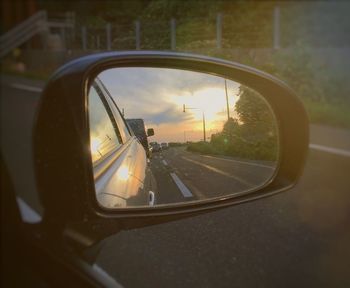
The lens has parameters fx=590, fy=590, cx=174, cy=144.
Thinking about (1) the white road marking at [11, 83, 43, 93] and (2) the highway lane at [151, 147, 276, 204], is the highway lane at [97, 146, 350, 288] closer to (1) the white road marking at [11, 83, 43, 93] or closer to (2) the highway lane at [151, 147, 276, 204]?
(2) the highway lane at [151, 147, 276, 204]

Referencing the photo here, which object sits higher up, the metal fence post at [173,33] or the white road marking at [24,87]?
the white road marking at [24,87]

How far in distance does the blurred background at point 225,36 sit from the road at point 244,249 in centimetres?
92

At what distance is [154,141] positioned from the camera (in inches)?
56.2

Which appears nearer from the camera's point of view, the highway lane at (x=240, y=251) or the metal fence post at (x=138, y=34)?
the metal fence post at (x=138, y=34)

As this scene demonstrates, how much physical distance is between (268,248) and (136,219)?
2.01 m

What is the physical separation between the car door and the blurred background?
38cm

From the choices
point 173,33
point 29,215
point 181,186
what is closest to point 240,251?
point 173,33

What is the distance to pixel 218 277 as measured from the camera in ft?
9.25

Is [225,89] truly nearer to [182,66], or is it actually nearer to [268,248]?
[182,66]

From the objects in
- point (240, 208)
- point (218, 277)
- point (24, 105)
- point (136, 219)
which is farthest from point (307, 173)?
point (24, 105)

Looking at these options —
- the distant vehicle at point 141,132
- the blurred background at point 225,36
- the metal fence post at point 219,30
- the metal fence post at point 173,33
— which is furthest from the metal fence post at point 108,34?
the distant vehicle at point 141,132

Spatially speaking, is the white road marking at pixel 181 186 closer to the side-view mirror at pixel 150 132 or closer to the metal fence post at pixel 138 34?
the side-view mirror at pixel 150 132

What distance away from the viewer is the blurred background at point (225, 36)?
265 cm

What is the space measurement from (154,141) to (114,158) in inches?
8.9
